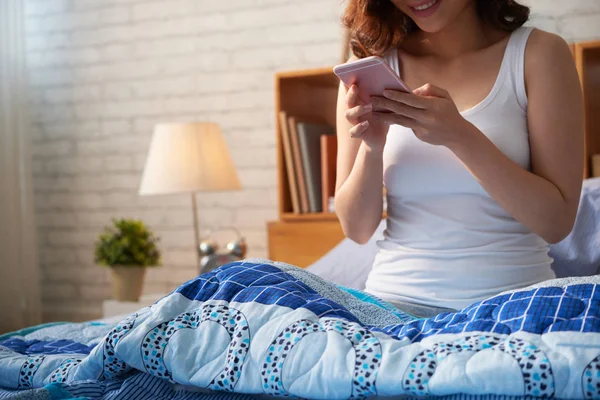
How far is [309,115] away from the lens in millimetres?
2791

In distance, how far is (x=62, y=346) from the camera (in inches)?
47.0

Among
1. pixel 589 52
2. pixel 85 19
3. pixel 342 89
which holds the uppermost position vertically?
pixel 85 19

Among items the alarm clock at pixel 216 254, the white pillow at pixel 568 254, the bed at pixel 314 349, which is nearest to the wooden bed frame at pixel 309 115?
the alarm clock at pixel 216 254

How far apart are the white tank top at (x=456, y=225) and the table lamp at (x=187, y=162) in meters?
1.44

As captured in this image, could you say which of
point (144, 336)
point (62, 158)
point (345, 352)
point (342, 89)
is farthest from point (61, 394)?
point (62, 158)

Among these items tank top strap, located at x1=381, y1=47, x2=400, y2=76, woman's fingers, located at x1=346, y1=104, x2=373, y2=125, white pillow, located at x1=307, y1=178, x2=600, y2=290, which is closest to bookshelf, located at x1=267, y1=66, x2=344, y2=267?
white pillow, located at x1=307, y1=178, x2=600, y2=290

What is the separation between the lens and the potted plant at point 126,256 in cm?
298

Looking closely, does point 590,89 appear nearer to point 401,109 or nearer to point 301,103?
point 301,103

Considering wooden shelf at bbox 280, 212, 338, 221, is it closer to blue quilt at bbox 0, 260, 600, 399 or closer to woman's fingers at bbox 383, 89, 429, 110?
woman's fingers at bbox 383, 89, 429, 110

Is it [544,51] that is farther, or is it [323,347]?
[544,51]

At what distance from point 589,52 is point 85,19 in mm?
2275

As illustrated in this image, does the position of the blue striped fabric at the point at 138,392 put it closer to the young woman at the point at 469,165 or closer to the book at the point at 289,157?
the young woman at the point at 469,165

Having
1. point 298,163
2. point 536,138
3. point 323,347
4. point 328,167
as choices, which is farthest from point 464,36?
point 298,163

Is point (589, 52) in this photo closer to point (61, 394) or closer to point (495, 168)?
point (495, 168)
